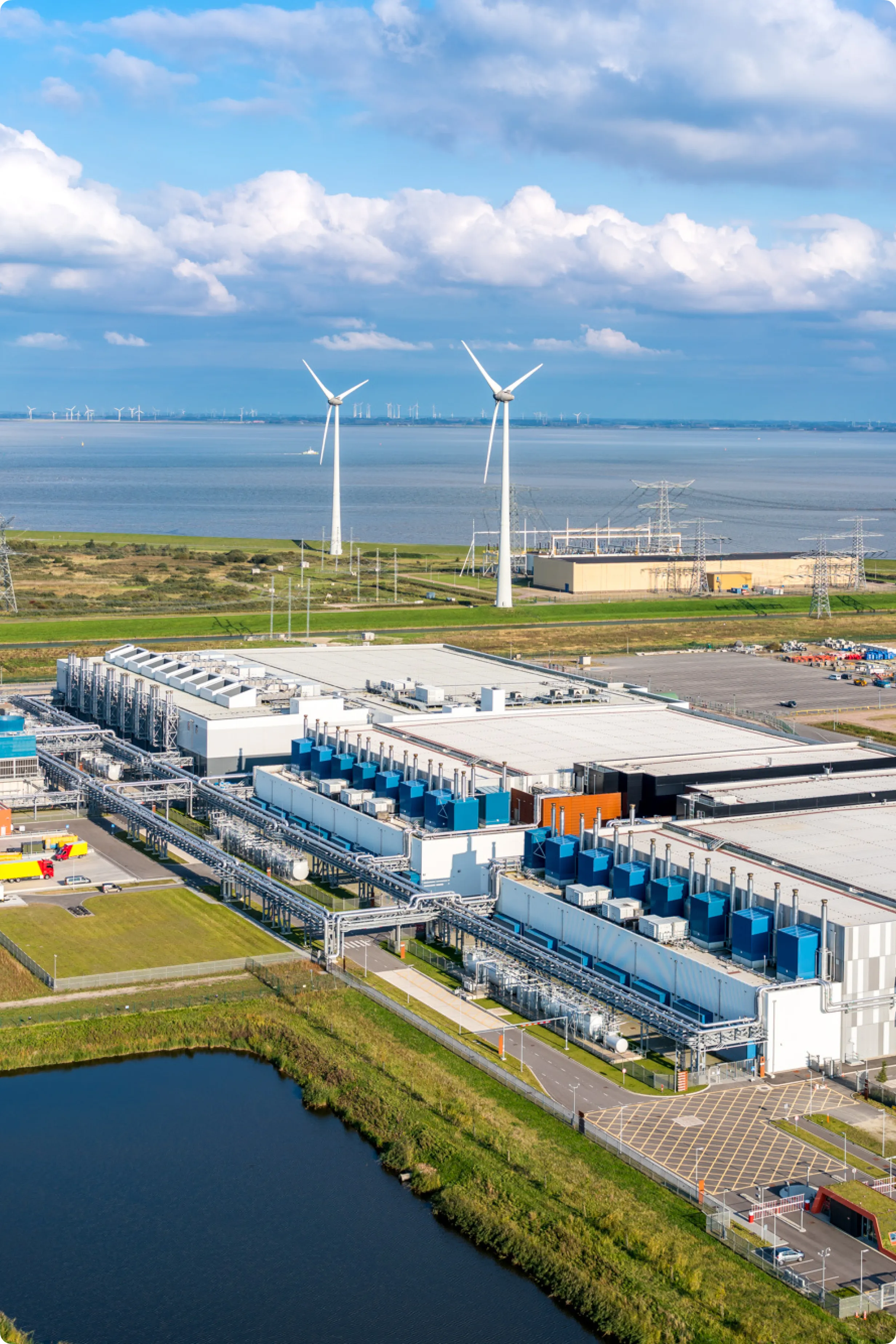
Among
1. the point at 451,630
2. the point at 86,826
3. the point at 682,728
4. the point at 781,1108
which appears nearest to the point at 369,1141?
the point at 781,1108

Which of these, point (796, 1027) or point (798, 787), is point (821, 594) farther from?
point (796, 1027)

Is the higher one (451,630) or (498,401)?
(498,401)

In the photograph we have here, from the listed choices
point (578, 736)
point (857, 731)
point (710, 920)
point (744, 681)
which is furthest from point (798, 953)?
point (744, 681)

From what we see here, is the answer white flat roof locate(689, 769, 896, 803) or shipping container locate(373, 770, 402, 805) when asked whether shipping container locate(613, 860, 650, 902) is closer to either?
white flat roof locate(689, 769, 896, 803)

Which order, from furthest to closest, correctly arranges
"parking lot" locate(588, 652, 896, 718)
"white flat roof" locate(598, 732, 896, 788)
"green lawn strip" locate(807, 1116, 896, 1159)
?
"parking lot" locate(588, 652, 896, 718) < "white flat roof" locate(598, 732, 896, 788) < "green lawn strip" locate(807, 1116, 896, 1159)

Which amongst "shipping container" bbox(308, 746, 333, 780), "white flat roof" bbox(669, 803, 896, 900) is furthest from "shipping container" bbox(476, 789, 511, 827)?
"shipping container" bbox(308, 746, 333, 780)

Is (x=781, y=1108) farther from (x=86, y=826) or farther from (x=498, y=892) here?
(x=86, y=826)

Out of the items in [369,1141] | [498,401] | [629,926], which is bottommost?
[369,1141]
